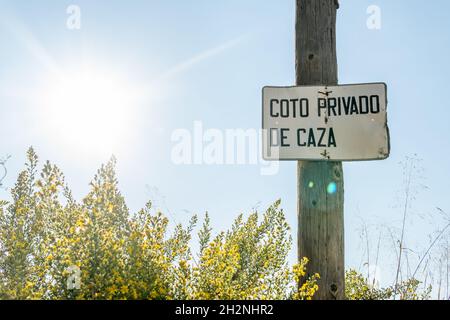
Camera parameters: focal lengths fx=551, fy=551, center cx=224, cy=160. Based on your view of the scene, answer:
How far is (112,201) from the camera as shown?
13.0 ft

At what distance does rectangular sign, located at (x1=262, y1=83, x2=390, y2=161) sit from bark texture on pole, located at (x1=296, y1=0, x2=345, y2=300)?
0.11 m

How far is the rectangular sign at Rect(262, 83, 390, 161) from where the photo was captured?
4.23 m

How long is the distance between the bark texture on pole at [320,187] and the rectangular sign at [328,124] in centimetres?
11

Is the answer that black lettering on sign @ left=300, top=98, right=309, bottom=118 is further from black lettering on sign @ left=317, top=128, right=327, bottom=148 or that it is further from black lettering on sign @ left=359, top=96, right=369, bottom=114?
black lettering on sign @ left=359, top=96, right=369, bottom=114

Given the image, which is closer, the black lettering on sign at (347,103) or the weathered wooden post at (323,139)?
the weathered wooden post at (323,139)

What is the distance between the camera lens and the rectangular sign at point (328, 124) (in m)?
4.23

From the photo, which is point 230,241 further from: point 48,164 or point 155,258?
point 48,164

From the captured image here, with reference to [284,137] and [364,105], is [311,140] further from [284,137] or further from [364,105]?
[364,105]

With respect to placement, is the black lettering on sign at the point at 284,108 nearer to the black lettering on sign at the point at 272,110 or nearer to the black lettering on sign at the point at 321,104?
the black lettering on sign at the point at 272,110

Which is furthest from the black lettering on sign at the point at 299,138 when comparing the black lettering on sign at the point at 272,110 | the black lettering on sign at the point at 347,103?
the black lettering on sign at the point at 347,103

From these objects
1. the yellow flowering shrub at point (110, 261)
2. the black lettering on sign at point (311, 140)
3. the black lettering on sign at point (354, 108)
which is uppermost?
the black lettering on sign at point (354, 108)

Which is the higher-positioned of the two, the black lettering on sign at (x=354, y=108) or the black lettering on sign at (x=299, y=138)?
the black lettering on sign at (x=354, y=108)

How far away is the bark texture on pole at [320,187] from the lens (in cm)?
411

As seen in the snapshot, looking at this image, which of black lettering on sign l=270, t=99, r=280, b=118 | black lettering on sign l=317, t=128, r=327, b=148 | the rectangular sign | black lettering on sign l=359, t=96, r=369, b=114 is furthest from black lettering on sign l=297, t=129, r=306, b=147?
black lettering on sign l=359, t=96, r=369, b=114
